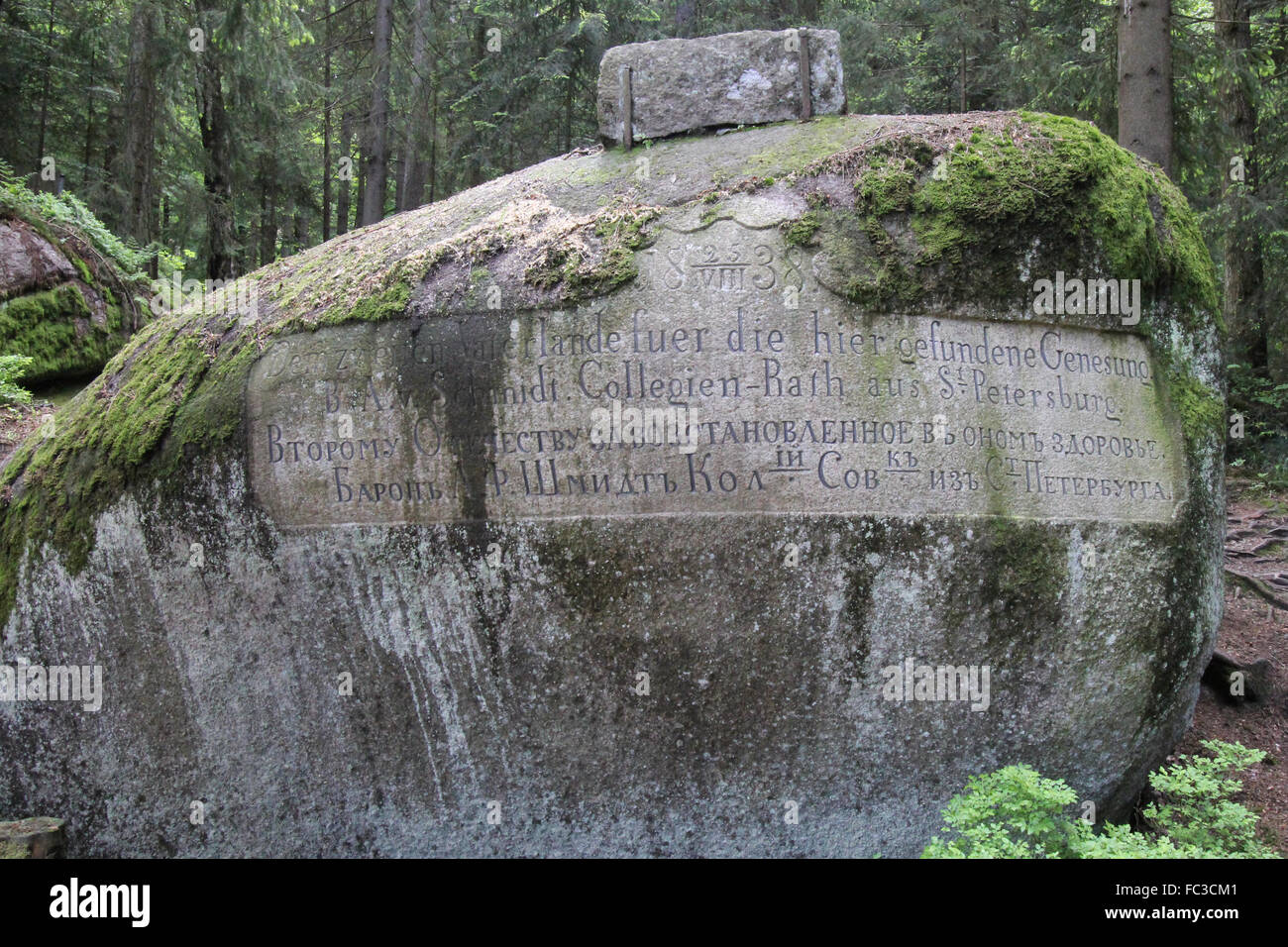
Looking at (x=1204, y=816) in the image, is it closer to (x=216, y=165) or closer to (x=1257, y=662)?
(x=1257, y=662)

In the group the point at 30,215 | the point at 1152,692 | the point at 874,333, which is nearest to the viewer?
the point at 874,333

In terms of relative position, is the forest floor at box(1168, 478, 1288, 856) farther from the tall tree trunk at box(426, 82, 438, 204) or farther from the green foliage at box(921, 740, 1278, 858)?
the tall tree trunk at box(426, 82, 438, 204)

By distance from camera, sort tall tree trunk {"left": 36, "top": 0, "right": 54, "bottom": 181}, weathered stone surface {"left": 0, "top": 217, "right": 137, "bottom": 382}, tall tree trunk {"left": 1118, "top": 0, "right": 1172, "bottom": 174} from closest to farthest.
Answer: tall tree trunk {"left": 1118, "top": 0, "right": 1172, "bottom": 174} → weathered stone surface {"left": 0, "top": 217, "right": 137, "bottom": 382} → tall tree trunk {"left": 36, "top": 0, "right": 54, "bottom": 181}

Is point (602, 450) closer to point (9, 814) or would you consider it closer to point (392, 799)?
point (392, 799)

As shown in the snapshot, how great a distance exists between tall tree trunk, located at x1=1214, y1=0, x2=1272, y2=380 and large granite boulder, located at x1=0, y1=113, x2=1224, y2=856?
24.4 feet

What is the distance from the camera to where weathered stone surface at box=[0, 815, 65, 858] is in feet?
13.1

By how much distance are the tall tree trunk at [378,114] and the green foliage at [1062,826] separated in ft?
41.2

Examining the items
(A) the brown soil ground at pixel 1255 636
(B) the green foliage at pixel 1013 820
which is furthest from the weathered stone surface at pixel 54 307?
(B) the green foliage at pixel 1013 820

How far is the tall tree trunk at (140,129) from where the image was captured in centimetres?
1312

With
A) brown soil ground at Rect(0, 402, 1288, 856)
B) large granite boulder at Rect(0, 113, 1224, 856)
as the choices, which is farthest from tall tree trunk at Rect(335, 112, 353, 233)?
large granite boulder at Rect(0, 113, 1224, 856)

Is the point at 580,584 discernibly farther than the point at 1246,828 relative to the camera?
No

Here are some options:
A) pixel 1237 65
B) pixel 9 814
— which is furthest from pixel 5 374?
pixel 1237 65

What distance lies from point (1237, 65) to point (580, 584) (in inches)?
365

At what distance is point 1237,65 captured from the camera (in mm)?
9312
